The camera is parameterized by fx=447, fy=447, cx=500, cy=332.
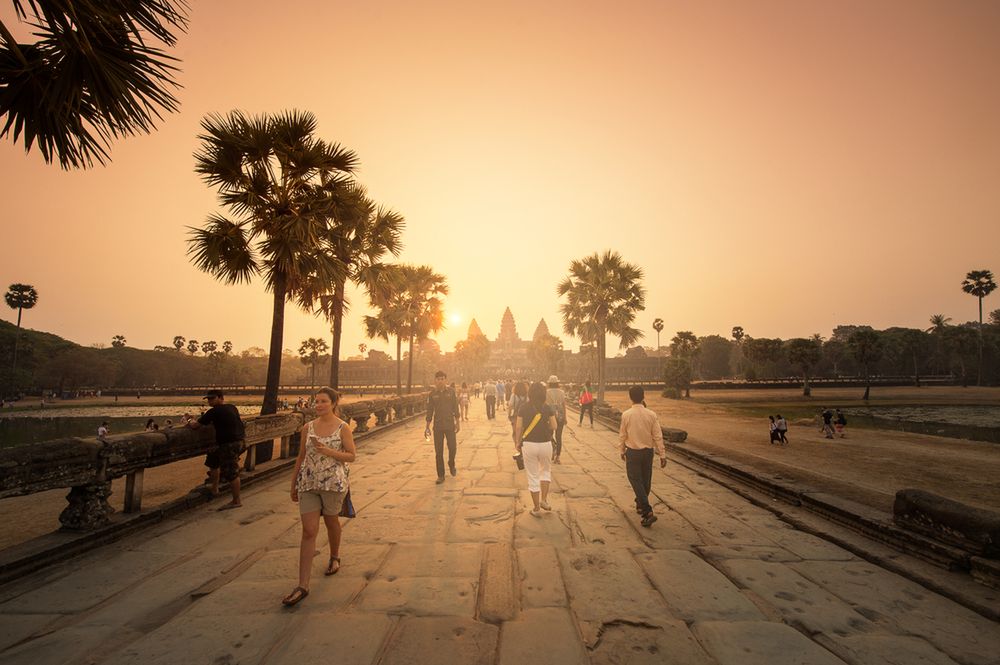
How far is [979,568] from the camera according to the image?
3.85 metres

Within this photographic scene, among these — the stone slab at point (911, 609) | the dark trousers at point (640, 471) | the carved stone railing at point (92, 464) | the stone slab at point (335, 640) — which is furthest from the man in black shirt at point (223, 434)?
the stone slab at point (911, 609)

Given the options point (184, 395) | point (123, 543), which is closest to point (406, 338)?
point (123, 543)

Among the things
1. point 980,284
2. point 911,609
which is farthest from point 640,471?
point 980,284

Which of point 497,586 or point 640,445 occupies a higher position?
point 640,445

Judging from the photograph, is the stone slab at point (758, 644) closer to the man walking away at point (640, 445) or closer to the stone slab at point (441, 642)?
the stone slab at point (441, 642)

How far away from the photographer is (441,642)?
2998mm

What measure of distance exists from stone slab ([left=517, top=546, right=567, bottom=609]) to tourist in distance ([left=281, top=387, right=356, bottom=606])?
1.77m

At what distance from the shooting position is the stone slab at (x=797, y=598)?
128 inches

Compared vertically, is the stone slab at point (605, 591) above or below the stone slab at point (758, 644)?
below

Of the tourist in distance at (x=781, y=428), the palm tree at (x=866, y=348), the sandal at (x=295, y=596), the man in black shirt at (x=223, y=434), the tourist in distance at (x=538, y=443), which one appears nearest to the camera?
the sandal at (x=295, y=596)

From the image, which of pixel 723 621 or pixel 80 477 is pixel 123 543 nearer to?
pixel 80 477

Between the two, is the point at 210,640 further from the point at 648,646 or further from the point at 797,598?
the point at 797,598

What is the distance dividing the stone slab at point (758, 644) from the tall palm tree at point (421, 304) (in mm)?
24589

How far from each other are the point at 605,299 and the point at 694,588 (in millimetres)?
24240
